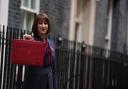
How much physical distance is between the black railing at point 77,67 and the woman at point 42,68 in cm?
186

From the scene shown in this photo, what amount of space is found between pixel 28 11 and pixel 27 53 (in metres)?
5.76

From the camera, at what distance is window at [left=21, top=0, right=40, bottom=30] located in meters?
13.1

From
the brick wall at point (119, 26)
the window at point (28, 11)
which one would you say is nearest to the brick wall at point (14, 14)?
the window at point (28, 11)

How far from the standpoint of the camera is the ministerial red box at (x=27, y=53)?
25.0 ft

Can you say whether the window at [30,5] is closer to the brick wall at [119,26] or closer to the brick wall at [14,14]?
the brick wall at [14,14]

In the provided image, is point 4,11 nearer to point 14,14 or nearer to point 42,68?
point 14,14

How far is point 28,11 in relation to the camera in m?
13.4

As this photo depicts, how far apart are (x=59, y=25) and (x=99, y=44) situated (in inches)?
146

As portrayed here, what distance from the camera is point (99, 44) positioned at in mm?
18734

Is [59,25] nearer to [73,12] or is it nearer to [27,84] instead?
[73,12]

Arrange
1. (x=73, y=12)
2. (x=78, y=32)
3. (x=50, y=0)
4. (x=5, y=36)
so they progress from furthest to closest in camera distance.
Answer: (x=78, y=32) < (x=73, y=12) < (x=50, y=0) < (x=5, y=36)

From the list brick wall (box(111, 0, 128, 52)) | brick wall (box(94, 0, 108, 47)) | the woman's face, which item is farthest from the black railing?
brick wall (box(111, 0, 128, 52))

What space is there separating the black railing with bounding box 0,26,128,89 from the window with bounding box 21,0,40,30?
1105mm

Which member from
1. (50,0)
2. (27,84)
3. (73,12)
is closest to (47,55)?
(27,84)
